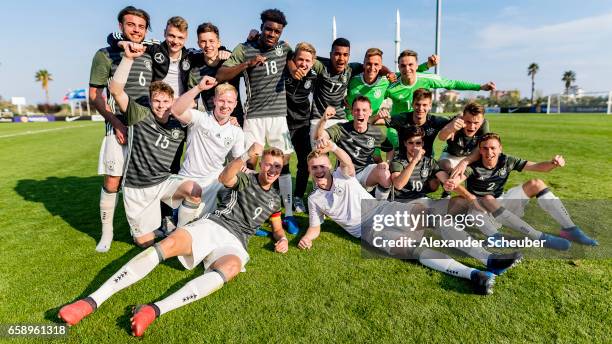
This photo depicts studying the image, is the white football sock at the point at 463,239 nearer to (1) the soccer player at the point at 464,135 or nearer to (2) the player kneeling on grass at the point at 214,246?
(1) the soccer player at the point at 464,135

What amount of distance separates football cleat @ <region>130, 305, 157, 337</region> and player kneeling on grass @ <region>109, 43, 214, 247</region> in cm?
159

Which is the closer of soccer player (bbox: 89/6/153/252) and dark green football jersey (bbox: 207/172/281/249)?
dark green football jersey (bbox: 207/172/281/249)

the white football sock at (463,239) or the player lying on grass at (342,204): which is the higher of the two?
the player lying on grass at (342,204)

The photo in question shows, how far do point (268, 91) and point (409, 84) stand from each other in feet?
6.90

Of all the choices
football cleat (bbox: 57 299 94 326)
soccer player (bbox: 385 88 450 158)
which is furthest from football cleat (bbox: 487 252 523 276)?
football cleat (bbox: 57 299 94 326)

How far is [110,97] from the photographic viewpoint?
426 centimetres

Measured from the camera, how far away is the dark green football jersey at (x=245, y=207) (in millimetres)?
3613

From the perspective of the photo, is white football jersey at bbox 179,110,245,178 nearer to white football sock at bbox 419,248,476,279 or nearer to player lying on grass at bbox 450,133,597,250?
white football sock at bbox 419,248,476,279

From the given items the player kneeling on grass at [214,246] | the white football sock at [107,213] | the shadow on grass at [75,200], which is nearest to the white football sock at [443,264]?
the player kneeling on grass at [214,246]

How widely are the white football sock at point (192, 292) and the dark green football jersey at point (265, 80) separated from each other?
248 centimetres

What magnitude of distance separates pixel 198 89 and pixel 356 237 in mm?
2456

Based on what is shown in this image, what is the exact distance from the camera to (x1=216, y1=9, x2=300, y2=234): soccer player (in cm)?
465

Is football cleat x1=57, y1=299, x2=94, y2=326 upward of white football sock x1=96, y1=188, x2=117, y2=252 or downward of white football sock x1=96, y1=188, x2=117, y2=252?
downward

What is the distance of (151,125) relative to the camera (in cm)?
404
